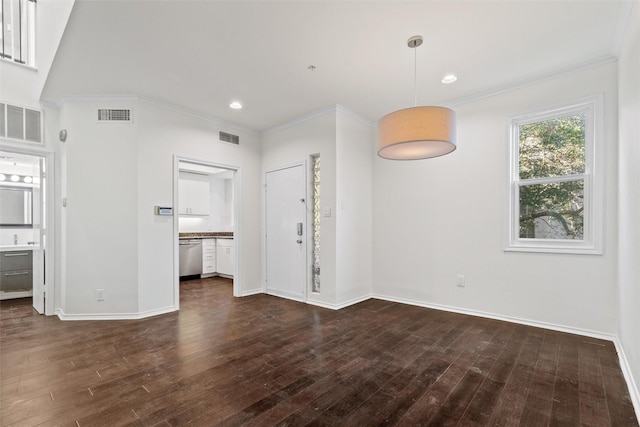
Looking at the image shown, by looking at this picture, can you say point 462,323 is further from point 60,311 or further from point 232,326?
point 60,311

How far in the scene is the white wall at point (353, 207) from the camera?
432cm

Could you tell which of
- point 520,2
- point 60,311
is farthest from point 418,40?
point 60,311

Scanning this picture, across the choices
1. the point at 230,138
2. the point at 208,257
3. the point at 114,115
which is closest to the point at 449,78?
the point at 230,138

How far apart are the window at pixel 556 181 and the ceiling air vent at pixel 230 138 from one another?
409 centimetres

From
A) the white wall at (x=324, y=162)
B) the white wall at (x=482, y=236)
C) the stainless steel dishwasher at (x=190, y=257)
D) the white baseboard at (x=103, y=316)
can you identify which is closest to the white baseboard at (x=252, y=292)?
the white wall at (x=324, y=162)

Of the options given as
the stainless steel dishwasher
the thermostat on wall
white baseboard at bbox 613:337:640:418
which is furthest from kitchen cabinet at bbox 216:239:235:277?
white baseboard at bbox 613:337:640:418

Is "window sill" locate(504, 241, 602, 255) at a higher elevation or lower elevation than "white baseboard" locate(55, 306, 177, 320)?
higher

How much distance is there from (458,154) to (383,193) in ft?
4.17

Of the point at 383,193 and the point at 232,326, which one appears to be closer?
the point at 232,326

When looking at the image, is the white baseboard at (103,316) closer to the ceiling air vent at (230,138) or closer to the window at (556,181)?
the ceiling air vent at (230,138)

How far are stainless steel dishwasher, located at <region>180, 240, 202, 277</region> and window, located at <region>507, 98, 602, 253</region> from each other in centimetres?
600

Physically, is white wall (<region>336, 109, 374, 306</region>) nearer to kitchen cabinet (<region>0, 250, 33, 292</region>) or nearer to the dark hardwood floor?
the dark hardwood floor

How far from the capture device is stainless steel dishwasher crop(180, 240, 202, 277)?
20.9ft

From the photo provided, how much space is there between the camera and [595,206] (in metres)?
3.10
